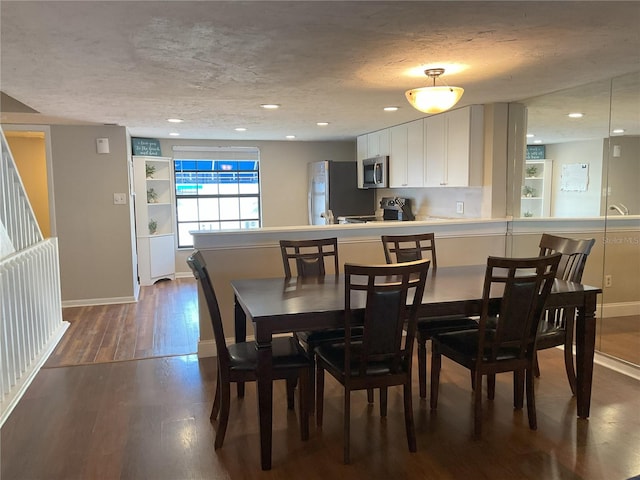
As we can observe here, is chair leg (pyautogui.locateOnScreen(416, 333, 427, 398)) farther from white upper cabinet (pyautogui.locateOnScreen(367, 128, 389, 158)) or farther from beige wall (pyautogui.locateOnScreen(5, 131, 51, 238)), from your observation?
beige wall (pyautogui.locateOnScreen(5, 131, 51, 238))

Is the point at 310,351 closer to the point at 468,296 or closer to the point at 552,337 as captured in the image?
the point at 468,296

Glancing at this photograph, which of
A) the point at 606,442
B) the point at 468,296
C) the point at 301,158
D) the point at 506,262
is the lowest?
the point at 606,442

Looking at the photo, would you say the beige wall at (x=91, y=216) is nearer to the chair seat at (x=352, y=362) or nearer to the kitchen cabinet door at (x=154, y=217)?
the kitchen cabinet door at (x=154, y=217)

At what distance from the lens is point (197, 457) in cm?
238

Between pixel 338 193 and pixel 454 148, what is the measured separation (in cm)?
261

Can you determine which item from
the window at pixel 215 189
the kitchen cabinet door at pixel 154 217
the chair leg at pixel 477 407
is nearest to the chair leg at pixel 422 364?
the chair leg at pixel 477 407

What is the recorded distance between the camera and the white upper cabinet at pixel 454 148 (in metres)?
4.38

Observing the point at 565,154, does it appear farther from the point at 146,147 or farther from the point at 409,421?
the point at 146,147

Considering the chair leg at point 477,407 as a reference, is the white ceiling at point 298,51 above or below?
above

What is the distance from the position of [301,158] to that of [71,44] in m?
5.40

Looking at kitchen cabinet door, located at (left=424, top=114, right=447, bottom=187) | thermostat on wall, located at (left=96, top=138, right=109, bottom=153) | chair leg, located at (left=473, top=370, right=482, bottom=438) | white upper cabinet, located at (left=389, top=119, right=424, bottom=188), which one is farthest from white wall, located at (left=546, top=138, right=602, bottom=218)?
thermostat on wall, located at (left=96, top=138, right=109, bottom=153)

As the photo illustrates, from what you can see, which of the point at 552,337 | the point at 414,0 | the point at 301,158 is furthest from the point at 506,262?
the point at 301,158

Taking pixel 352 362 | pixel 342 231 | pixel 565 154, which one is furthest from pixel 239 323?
pixel 565 154

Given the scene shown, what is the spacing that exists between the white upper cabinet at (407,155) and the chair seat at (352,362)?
3060 millimetres
